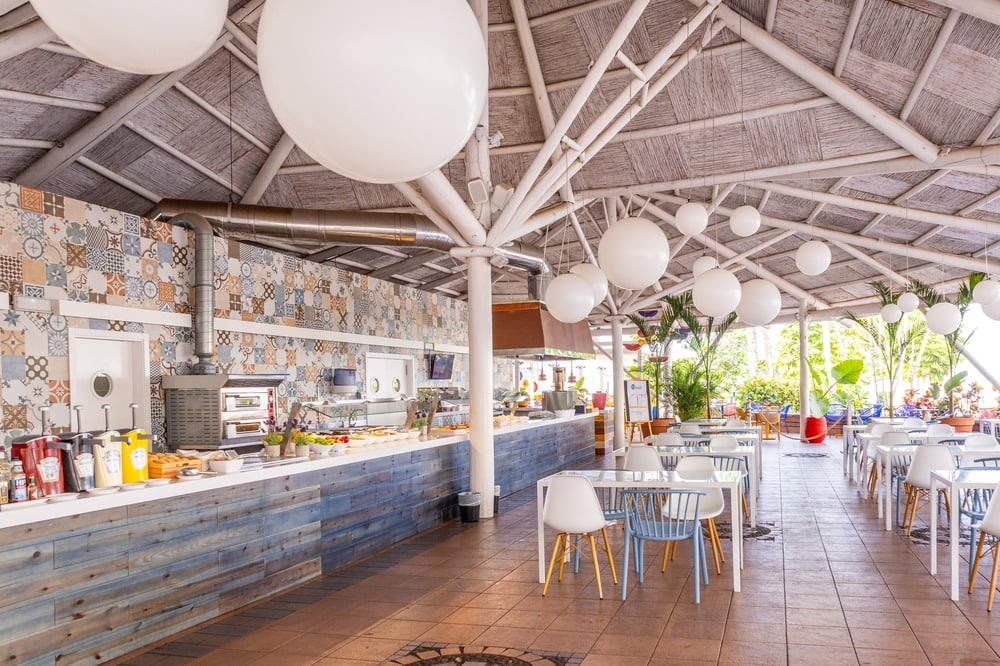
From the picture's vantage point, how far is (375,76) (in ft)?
4.95

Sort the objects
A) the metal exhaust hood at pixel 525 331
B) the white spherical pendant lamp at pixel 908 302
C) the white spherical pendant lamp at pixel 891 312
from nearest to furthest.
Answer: the white spherical pendant lamp at pixel 908 302 < the metal exhaust hood at pixel 525 331 < the white spherical pendant lamp at pixel 891 312

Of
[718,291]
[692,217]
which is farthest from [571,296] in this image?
[692,217]

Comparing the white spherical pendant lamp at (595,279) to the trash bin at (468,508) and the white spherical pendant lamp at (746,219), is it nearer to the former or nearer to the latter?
the white spherical pendant lamp at (746,219)

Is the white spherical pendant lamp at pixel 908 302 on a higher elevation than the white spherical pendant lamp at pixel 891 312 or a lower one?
higher

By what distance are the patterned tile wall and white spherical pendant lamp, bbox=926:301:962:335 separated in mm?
7839

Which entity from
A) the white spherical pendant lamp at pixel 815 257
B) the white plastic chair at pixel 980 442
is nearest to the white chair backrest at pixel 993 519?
the white plastic chair at pixel 980 442

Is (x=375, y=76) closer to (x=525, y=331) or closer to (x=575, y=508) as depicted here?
(x=575, y=508)

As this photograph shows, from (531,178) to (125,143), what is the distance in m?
4.35

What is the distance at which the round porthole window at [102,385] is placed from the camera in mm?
7473

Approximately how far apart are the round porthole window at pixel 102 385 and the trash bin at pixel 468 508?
3.64 m

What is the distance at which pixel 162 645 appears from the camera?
451 cm

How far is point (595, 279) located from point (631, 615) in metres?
2.97

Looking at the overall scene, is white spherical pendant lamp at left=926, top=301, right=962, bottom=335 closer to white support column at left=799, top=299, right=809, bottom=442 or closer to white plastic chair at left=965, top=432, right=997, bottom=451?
white plastic chair at left=965, top=432, right=997, bottom=451

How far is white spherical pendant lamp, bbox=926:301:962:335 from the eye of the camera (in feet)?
33.4
